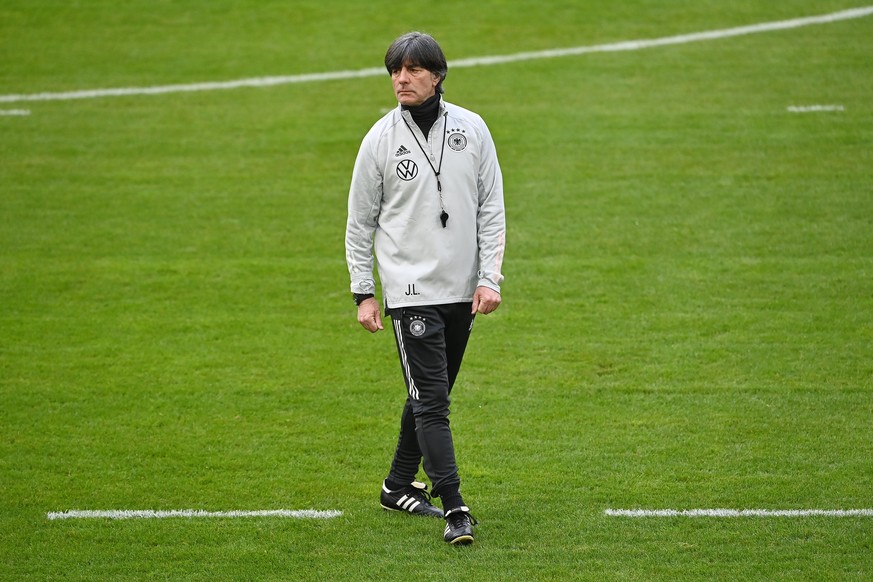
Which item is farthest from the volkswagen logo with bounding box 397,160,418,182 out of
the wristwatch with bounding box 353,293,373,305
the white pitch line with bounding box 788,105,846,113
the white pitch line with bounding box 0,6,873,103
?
the white pitch line with bounding box 0,6,873,103

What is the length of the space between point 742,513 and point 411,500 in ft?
5.36

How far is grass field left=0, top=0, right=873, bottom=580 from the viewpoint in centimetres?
577

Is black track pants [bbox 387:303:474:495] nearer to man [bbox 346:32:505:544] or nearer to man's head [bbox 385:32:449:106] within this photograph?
man [bbox 346:32:505:544]

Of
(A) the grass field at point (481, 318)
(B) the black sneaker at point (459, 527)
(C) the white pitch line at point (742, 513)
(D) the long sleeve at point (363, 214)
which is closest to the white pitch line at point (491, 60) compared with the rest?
(A) the grass field at point (481, 318)

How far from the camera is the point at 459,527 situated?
217 inches

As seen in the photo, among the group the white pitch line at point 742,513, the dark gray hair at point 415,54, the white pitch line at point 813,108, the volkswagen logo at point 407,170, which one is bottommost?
the white pitch line at point 742,513

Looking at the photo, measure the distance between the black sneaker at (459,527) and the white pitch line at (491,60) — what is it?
33.4 feet

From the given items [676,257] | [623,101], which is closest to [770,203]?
[676,257]

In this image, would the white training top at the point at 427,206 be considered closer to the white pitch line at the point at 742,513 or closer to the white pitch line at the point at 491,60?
the white pitch line at the point at 742,513

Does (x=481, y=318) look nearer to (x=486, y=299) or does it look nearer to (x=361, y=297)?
(x=361, y=297)

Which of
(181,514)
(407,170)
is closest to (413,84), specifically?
(407,170)

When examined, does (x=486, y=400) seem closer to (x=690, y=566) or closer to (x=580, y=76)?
(x=690, y=566)

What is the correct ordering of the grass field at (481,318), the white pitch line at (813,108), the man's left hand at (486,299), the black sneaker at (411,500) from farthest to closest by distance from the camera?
the white pitch line at (813,108) → the black sneaker at (411,500) → the grass field at (481,318) → the man's left hand at (486,299)

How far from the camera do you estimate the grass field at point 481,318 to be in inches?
227
